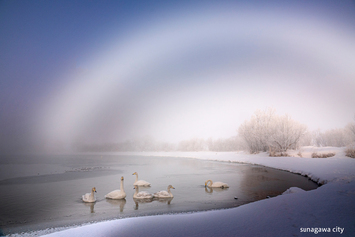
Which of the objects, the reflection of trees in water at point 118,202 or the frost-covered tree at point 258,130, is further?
the frost-covered tree at point 258,130

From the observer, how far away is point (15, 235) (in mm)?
6125

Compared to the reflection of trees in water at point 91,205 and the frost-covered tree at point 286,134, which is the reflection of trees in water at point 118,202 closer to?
the reflection of trees in water at point 91,205

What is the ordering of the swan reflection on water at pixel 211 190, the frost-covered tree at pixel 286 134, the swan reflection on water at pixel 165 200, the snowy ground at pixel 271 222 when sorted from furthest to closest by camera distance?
the frost-covered tree at pixel 286 134 → the swan reflection on water at pixel 211 190 → the swan reflection on water at pixel 165 200 → the snowy ground at pixel 271 222

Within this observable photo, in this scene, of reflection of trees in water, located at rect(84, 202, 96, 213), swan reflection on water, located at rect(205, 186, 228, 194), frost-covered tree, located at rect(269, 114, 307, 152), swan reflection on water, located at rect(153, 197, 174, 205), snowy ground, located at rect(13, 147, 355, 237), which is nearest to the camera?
snowy ground, located at rect(13, 147, 355, 237)

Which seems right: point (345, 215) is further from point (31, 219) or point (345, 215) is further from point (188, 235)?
point (31, 219)

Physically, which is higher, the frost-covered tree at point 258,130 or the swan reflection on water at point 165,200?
the frost-covered tree at point 258,130

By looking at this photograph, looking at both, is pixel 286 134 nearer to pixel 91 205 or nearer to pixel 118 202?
pixel 118 202

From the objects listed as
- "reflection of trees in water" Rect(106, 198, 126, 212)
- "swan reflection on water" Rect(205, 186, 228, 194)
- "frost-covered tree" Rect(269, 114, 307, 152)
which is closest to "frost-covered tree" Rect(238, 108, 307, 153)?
"frost-covered tree" Rect(269, 114, 307, 152)

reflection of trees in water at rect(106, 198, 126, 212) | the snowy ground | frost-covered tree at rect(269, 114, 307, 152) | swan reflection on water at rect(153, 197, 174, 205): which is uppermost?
frost-covered tree at rect(269, 114, 307, 152)

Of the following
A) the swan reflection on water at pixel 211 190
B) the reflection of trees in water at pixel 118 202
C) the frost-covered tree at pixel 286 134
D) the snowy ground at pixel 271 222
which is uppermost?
the frost-covered tree at pixel 286 134

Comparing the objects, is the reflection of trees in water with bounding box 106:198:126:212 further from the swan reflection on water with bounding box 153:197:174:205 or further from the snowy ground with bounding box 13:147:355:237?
the snowy ground with bounding box 13:147:355:237

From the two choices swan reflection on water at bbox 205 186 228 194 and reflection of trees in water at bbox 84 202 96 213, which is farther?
swan reflection on water at bbox 205 186 228 194

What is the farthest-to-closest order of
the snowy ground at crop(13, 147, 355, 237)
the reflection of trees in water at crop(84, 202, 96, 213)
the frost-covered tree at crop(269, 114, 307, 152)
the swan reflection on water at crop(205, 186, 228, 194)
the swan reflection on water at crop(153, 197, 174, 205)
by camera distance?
the frost-covered tree at crop(269, 114, 307, 152) < the swan reflection on water at crop(205, 186, 228, 194) < the swan reflection on water at crop(153, 197, 174, 205) < the reflection of trees in water at crop(84, 202, 96, 213) < the snowy ground at crop(13, 147, 355, 237)

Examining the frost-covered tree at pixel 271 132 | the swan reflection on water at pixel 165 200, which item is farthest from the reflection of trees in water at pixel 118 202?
the frost-covered tree at pixel 271 132
